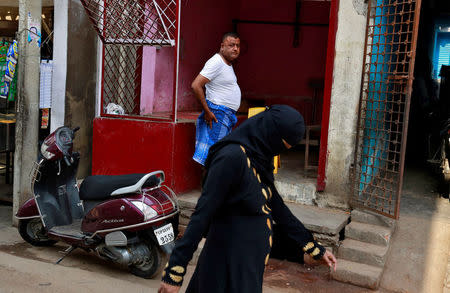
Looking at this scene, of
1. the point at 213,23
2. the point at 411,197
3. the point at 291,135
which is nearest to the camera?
the point at 291,135

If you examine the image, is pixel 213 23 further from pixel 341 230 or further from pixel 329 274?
pixel 329 274

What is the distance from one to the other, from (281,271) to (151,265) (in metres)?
1.26

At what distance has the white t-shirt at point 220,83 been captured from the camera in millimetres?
5301

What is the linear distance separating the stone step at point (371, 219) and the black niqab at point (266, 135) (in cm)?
292

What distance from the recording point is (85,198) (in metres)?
4.75

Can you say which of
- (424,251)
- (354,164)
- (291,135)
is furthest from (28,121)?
(424,251)

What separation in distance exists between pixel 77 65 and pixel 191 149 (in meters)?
1.82

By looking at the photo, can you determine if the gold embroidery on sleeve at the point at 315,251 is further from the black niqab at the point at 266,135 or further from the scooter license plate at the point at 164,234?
the scooter license plate at the point at 164,234

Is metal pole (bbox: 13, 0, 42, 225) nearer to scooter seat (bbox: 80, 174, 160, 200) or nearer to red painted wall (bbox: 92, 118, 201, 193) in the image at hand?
red painted wall (bbox: 92, 118, 201, 193)

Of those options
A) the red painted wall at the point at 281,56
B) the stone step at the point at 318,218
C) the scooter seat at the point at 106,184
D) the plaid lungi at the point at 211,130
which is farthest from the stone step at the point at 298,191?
the red painted wall at the point at 281,56

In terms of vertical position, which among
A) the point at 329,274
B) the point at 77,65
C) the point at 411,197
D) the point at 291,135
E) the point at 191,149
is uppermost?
the point at 77,65

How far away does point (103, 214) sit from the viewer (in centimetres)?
459

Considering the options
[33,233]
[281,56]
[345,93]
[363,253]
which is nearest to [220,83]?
[345,93]

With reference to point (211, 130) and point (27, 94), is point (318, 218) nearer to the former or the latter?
point (211, 130)
